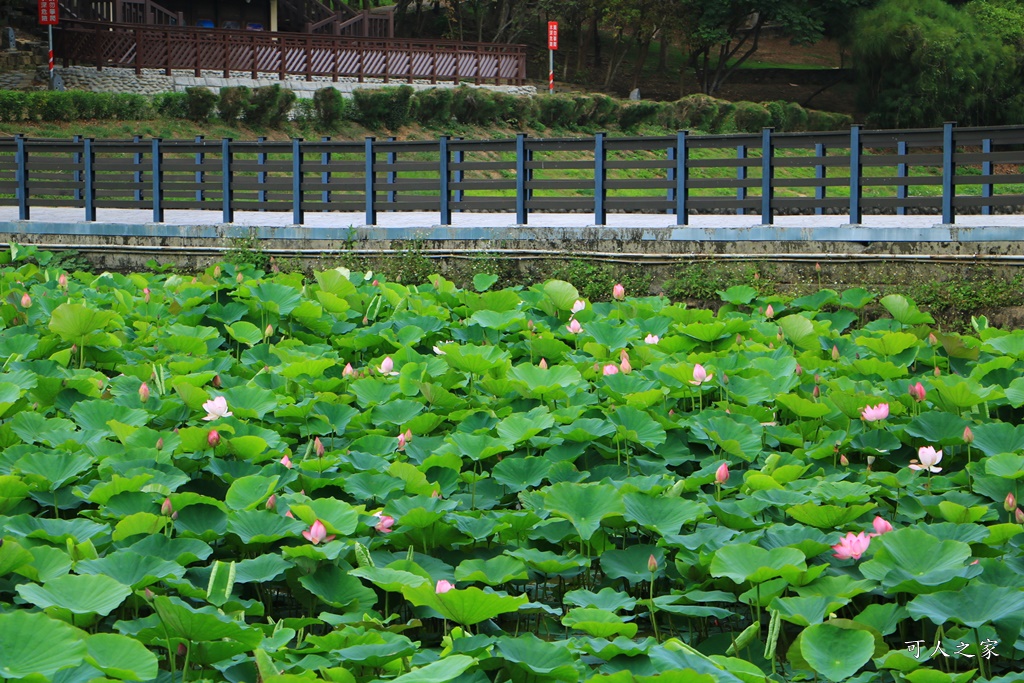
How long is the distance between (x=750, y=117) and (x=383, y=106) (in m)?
10.5

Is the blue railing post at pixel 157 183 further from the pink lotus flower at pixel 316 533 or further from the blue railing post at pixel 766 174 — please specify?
the pink lotus flower at pixel 316 533

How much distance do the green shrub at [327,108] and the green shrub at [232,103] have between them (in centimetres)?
165

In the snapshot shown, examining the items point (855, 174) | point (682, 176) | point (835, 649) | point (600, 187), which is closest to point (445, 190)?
point (600, 187)

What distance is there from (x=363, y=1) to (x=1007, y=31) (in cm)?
2270

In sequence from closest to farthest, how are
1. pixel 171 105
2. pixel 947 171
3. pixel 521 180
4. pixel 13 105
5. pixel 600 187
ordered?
1. pixel 947 171
2. pixel 600 187
3. pixel 521 180
4. pixel 13 105
5. pixel 171 105

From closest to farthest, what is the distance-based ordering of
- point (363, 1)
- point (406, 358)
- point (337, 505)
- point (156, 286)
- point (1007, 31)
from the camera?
1. point (337, 505)
2. point (406, 358)
3. point (156, 286)
4. point (1007, 31)
5. point (363, 1)

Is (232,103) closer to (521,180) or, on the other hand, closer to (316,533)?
(521,180)

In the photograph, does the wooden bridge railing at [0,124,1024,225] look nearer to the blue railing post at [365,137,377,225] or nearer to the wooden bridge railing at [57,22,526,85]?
the blue railing post at [365,137,377,225]

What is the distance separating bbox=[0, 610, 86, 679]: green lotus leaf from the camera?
2.46 m

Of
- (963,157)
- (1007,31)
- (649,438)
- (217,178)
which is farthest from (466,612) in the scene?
(1007,31)

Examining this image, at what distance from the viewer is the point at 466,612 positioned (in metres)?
2.84

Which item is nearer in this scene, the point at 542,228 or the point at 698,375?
the point at 698,375

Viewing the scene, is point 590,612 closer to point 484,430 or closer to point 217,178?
point 484,430

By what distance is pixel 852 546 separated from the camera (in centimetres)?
317
